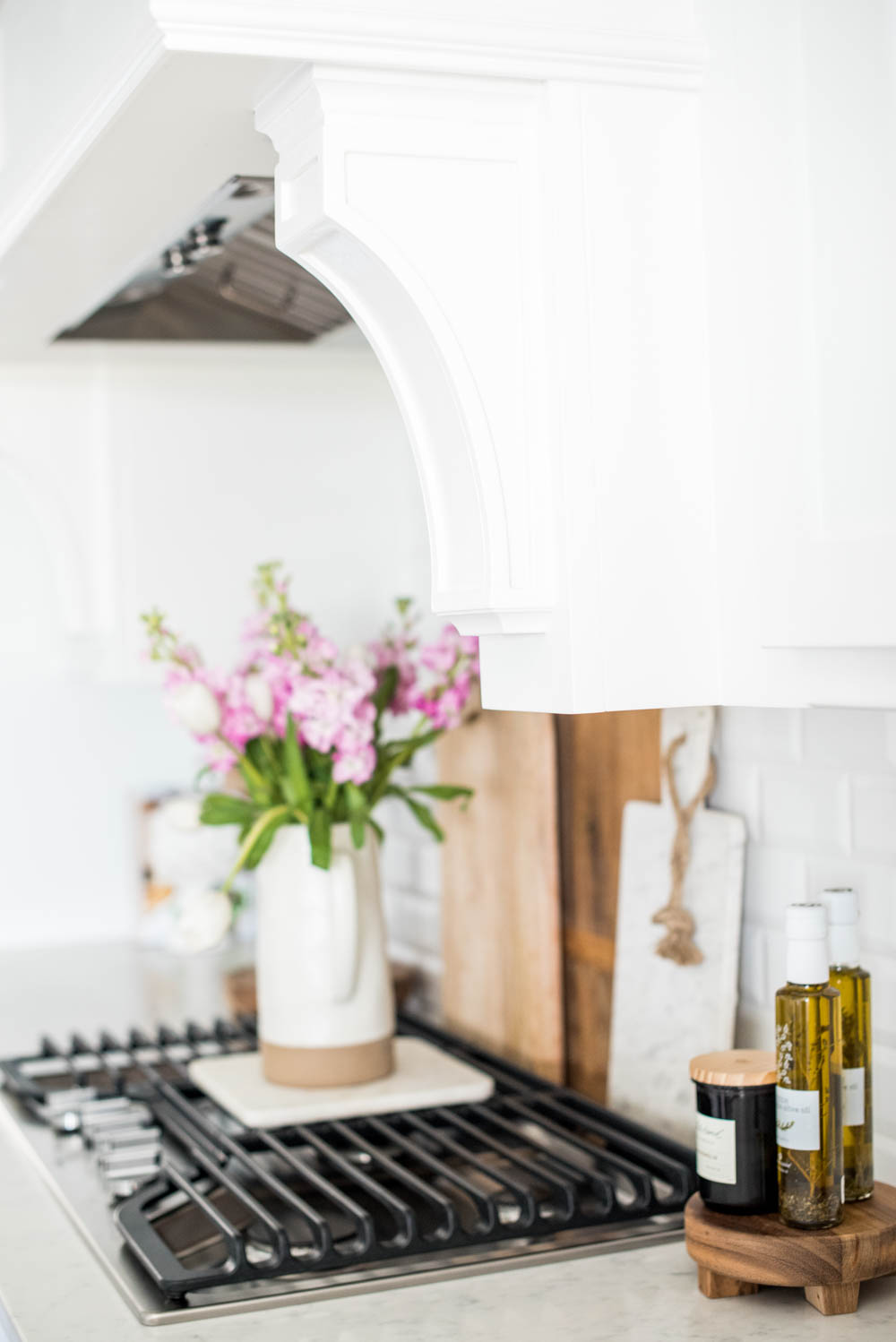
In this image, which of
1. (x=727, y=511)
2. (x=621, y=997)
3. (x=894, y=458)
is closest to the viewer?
(x=894, y=458)

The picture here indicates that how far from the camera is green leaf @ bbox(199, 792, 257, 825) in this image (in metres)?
1.74

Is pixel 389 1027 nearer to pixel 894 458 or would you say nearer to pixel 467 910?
pixel 467 910

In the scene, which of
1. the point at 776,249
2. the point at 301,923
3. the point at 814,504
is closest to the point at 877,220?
the point at 776,249

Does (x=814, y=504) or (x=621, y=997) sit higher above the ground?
(x=814, y=504)

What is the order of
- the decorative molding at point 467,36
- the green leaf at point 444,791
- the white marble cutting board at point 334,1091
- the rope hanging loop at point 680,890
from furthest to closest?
the green leaf at point 444,791, the white marble cutting board at point 334,1091, the rope hanging loop at point 680,890, the decorative molding at point 467,36

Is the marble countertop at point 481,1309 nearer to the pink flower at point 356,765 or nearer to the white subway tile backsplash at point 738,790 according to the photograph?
the white subway tile backsplash at point 738,790

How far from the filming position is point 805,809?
4.55ft

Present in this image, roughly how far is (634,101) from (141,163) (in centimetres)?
38

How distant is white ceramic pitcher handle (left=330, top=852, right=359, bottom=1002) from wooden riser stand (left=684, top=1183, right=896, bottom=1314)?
65 centimetres

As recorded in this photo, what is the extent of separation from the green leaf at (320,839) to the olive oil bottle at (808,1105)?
69cm

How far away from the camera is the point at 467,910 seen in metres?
2.03

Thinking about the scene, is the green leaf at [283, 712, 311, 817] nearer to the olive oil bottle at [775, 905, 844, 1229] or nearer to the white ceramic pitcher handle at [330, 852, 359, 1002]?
the white ceramic pitcher handle at [330, 852, 359, 1002]

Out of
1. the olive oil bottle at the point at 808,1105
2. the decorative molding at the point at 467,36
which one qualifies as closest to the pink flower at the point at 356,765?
the olive oil bottle at the point at 808,1105

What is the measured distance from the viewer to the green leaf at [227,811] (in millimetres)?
1739
